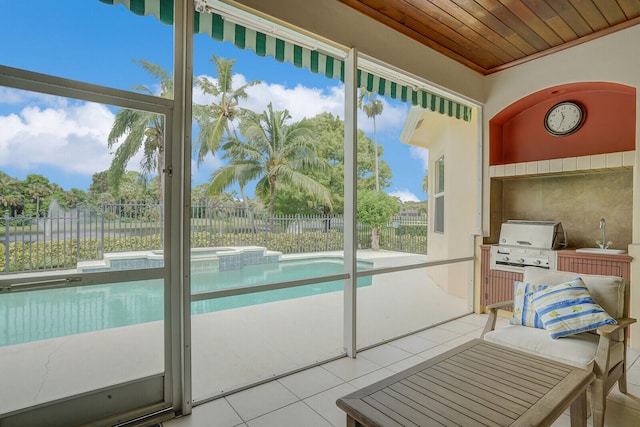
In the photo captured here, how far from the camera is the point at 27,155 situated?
188cm

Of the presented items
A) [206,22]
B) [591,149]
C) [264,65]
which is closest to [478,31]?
[591,149]

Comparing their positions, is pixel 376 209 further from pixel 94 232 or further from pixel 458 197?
pixel 94 232

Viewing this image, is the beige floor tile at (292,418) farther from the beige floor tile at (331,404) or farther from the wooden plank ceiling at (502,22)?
the wooden plank ceiling at (502,22)

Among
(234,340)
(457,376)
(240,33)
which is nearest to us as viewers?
(457,376)

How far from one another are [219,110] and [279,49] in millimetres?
5625

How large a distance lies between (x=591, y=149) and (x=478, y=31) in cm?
198

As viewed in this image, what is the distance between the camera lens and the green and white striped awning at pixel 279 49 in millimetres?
2268

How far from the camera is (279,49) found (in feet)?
9.62

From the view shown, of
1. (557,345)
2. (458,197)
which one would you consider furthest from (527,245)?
(557,345)

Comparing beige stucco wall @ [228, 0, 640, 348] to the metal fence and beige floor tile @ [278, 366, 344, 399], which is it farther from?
beige floor tile @ [278, 366, 344, 399]

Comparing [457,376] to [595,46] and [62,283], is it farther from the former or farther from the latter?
[595,46]

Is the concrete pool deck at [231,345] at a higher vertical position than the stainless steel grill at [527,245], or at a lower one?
lower

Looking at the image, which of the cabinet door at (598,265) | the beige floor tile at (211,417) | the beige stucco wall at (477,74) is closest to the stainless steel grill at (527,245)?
the cabinet door at (598,265)

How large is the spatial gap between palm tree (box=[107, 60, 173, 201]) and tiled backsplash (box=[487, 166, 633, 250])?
4149 mm
